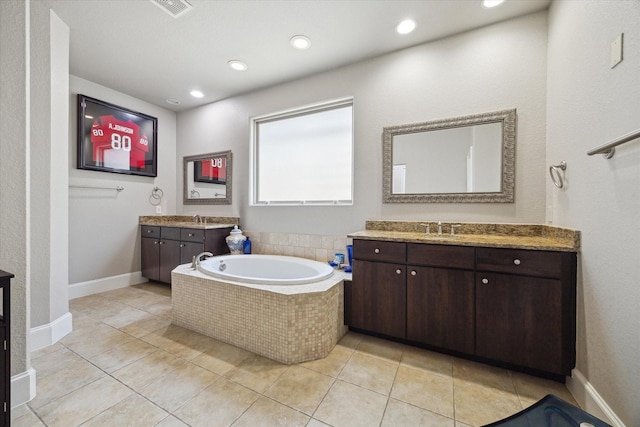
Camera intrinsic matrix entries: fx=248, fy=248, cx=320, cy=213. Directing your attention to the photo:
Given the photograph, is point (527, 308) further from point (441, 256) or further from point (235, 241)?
point (235, 241)

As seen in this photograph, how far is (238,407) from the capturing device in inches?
52.9

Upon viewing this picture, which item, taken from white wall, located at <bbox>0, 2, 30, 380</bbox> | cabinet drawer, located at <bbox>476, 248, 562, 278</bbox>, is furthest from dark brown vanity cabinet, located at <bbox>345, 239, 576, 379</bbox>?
white wall, located at <bbox>0, 2, 30, 380</bbox>

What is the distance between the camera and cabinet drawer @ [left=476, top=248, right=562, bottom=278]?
1.50m

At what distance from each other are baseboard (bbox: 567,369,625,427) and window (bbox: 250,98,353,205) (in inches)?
79.8

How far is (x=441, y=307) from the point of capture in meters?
1.79

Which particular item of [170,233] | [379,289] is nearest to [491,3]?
[379,289]

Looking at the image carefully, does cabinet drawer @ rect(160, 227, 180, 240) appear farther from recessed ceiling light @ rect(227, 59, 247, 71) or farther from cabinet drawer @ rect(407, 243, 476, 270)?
cabinet drawer @ rect(407, 243, 476, 270)

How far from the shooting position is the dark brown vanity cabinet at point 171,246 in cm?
303

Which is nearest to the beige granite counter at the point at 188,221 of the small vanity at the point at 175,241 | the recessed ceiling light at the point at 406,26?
the small vanity at the point at 175,241

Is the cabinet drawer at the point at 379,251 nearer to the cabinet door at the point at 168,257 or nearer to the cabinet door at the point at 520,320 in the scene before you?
the cabinet door at the point at 520,320

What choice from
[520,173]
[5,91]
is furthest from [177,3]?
[520,173]

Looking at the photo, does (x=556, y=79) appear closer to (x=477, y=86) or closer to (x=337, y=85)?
(x=477, y=86)

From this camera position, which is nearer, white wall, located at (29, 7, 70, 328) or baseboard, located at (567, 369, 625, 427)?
baseboard, located at (567, 369, 625, 427)

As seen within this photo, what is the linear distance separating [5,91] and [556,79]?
3429mm
